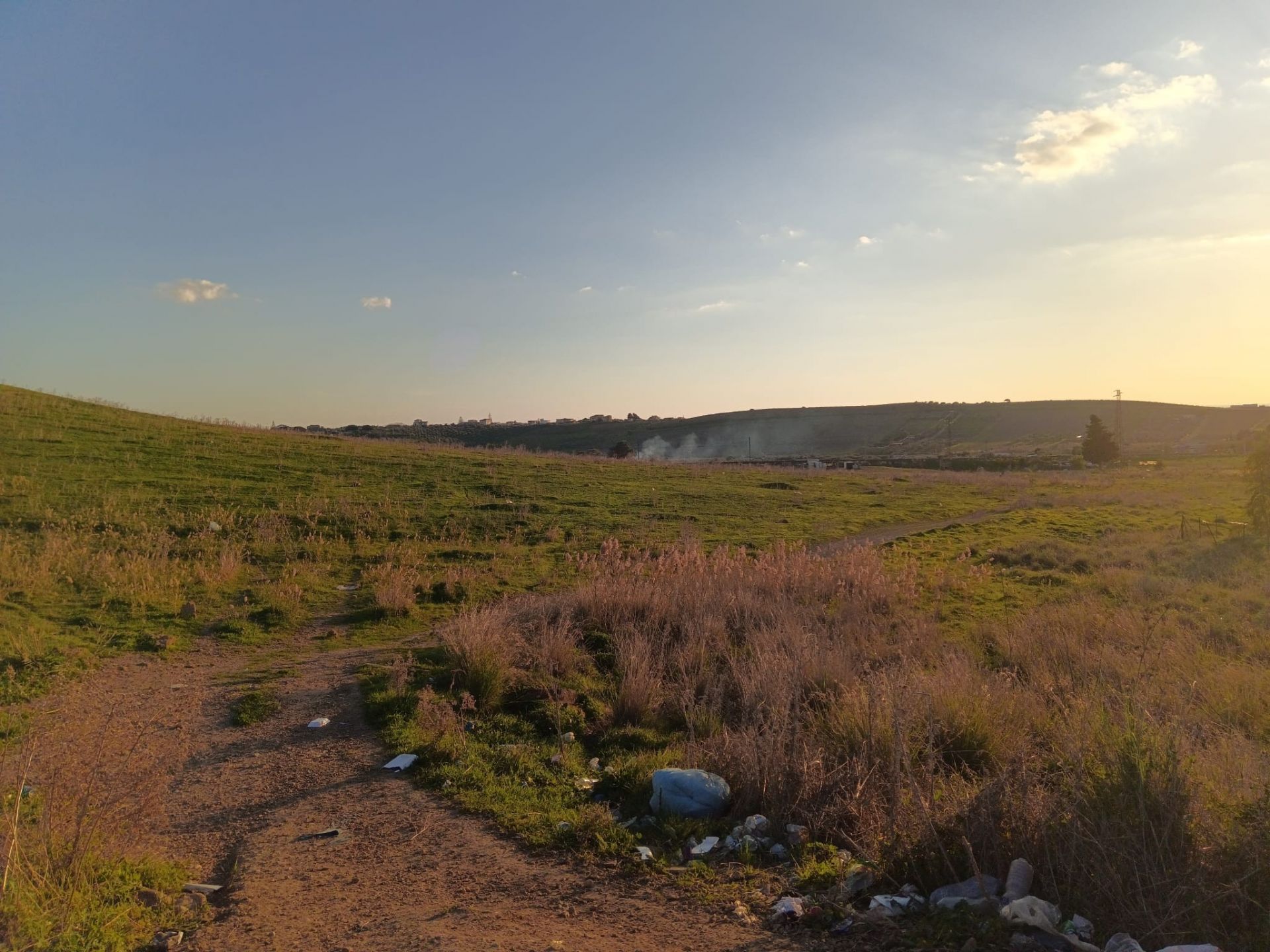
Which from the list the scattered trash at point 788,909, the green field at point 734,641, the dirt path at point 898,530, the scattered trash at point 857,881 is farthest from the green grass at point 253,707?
the dirt path at point 898,530

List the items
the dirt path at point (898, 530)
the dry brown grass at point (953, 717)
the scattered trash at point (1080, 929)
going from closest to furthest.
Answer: the scattered trash at point (1080, 929)
the dry brown grass at point (953, 717)
the dirt path at point (898, 530)

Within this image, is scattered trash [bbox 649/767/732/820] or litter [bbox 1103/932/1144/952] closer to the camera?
litter [bbox 1103/932/1144/952]

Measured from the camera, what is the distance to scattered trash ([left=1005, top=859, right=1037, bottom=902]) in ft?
12.5

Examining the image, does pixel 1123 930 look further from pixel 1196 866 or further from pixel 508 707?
pixel 508 707

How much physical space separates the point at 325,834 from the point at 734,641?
6123 millimetres

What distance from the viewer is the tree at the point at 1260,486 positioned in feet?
66.6

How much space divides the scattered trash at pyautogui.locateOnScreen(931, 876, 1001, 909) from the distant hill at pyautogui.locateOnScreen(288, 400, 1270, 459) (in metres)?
88.5

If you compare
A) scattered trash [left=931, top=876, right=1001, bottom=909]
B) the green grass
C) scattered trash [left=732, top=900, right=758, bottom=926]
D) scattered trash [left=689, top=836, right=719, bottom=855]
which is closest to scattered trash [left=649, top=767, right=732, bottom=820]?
scattered trash [left=689, top=836, right=719, bottom=855]

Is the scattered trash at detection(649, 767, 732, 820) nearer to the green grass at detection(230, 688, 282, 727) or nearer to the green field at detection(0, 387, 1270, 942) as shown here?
the green field at detection(0, 387, 1270, 942)

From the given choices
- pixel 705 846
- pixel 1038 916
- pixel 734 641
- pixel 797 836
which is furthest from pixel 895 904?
pixel 734 641

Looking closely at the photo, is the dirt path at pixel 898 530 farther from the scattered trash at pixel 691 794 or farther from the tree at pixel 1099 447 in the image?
the tree at pixel 1099 447

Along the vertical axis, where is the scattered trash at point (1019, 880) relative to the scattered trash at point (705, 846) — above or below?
above

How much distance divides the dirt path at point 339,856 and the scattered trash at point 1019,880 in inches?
45.7

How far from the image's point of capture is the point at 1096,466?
63000 millimetres
